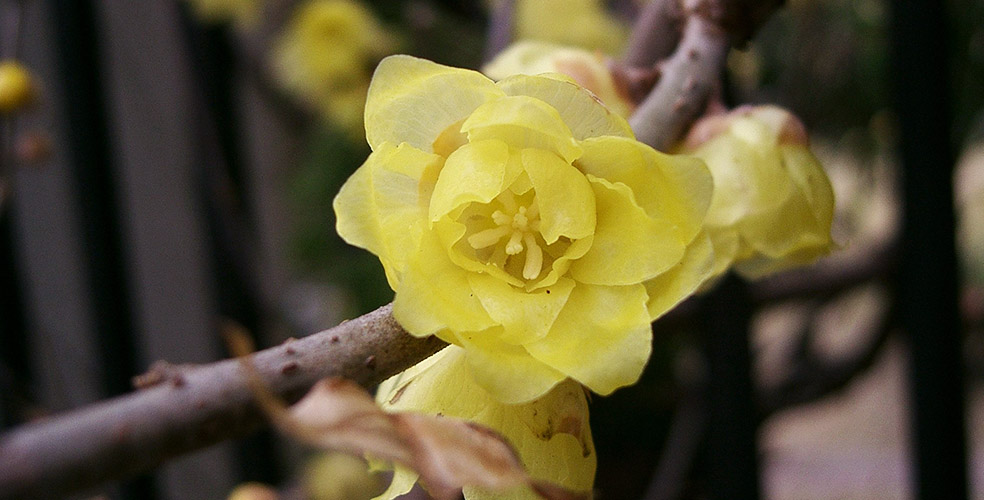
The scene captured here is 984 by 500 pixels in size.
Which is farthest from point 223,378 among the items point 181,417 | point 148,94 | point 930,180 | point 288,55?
point 148,94

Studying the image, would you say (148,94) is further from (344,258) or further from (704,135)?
(704,135)

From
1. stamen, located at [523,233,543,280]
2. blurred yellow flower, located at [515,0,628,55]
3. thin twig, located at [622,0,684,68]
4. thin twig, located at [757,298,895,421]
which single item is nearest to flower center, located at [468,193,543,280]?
stamen, located at [523,233,543,280]

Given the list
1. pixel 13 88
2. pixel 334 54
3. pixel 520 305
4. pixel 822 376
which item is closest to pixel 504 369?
pixel 520 305

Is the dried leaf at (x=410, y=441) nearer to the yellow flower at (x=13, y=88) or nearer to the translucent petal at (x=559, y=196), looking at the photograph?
the translucent petal at (x=559, y=196)

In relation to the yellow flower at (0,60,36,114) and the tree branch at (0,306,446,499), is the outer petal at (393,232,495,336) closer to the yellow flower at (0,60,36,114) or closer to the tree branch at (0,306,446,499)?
the tree branch at (0,306,446,499)

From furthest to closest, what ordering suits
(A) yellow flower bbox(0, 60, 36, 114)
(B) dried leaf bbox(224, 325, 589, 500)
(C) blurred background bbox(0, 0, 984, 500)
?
(A) yellow flower bbox(0, 60, 36, 114) < (C) blurred background bbox(0, 0, 984, 500) < (B) dried leaf bbox(224, 325, 589, 500)

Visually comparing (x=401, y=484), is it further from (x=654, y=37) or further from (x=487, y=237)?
(x=654, y=37)

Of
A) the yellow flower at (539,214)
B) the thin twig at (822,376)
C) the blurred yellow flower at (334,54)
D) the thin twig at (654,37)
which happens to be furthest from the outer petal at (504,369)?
the blurred yellow flower at (334,54)
